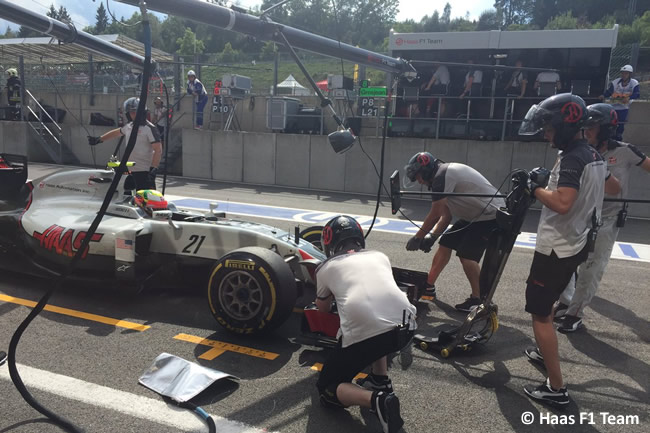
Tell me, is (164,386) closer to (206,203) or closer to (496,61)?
(206,203)

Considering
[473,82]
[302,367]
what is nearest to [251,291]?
[302,367]

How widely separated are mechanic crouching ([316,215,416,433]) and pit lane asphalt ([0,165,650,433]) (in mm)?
234

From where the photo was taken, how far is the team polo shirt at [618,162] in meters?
4.79

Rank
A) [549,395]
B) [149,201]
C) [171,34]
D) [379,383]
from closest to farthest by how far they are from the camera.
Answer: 1. [379,383]
2. [549,395]
3. [149,201]
4. [171,34]

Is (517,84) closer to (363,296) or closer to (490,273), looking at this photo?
→ (490,273)

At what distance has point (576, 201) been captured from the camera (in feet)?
11.0

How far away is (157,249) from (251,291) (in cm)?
131

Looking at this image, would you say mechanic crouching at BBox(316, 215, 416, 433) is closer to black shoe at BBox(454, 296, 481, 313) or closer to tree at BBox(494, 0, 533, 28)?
black shoe at BBox(454, 296, 481, 313)

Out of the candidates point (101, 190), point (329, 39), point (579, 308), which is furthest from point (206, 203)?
point (579, 308)

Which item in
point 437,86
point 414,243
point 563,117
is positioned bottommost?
point 414,243

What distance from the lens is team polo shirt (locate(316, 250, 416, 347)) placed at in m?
2.96

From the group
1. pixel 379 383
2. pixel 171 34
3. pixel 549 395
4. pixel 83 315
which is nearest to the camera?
pixel 379 383

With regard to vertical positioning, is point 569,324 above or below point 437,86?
below

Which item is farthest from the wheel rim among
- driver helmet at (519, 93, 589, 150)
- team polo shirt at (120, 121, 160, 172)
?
team polo shirt at (120, 121, 160, 172)
